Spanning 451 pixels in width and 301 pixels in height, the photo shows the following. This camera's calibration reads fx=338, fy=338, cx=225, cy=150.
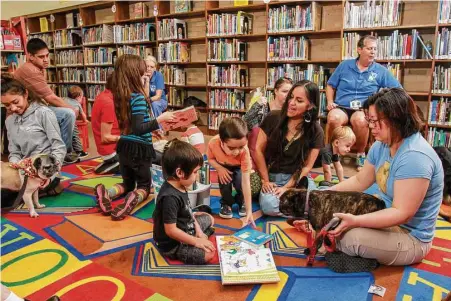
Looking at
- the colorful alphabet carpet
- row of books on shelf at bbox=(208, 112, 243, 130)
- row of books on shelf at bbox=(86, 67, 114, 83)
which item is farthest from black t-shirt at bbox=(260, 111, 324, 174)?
row of books on shelf at bbox=(86, 67, 114, 83)

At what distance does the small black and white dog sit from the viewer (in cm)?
214

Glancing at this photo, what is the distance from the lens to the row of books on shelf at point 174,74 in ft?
17.3

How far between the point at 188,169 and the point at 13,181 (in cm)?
134

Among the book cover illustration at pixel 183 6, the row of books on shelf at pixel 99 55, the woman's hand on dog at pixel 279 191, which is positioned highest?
the book cover illustration at pixel 183 6

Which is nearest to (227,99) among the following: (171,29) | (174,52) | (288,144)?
(174,52)

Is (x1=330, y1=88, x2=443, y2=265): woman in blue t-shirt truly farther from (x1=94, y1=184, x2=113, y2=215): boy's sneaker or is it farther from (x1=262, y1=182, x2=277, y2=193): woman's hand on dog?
(x1=94, y1=184, x2=113, y2=215): boy's sneaker

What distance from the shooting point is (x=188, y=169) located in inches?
61.3

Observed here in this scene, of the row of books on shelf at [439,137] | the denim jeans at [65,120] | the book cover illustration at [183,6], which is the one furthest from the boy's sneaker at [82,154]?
the row of books on shelf at [439,137]

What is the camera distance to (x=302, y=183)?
7.64 ft

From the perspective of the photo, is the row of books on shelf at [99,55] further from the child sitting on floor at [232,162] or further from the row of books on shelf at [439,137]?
the row of books on shelf at [439,137]

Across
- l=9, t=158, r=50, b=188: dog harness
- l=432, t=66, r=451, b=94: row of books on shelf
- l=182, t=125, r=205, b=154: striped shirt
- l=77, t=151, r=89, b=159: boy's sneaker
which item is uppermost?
l=432, t=66, r=451, b=94: row of books on shelf

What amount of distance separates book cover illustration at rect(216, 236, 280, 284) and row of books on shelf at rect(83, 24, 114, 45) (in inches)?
205

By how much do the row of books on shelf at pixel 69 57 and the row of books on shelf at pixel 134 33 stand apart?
119 cm

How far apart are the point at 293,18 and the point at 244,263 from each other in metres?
3.37
